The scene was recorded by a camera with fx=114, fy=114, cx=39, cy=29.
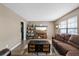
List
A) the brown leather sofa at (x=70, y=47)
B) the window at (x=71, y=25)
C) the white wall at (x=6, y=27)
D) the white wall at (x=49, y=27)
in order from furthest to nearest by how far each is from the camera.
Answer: the white wall at (x=49, y=27) → the window at (x=71, y=25) → the white wall at (x=6, y=27) → the brown leather sofa at (x=70, y=47)

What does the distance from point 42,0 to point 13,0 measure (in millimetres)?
273

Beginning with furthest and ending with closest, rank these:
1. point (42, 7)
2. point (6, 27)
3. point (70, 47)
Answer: point (42, 7), point (6, 27), point (70, 47)

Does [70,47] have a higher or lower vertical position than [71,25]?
lower

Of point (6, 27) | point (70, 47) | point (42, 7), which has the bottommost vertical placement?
point (70, 47)

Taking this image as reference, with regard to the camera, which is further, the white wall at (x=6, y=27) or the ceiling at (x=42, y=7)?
the ceiling at (x=42, y=7)

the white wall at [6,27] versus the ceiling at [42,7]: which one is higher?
the ceiling at [42,7]

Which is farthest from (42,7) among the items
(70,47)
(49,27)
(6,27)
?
(49,27)

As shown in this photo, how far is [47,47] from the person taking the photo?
514cm

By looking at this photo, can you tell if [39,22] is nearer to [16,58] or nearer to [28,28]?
[28,28]

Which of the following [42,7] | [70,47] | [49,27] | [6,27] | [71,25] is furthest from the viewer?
[49,27]

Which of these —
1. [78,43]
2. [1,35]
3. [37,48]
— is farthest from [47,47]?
[1,35]

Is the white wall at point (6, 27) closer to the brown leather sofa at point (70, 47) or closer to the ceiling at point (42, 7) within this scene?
the ceiling at point (42, 7)

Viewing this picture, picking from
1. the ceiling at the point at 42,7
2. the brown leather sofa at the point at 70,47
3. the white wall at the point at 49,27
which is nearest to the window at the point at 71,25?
the ceiling at the point at 42,7

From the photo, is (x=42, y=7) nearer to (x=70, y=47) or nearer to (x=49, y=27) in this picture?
(x=70, y=47)
